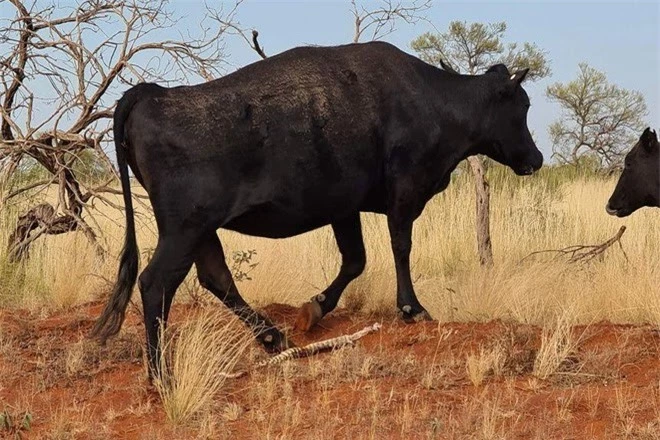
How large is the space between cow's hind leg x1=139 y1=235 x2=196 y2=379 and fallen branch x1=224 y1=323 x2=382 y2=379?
566 mm

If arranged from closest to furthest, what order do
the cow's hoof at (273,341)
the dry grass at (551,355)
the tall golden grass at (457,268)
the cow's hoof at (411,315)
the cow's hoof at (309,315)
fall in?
the dry grass at (551,355), the cow's hoof at (273,341), the cow's hoof at (309,315), the cow's hoof at (411,315), the tall golden grass at (457,268)

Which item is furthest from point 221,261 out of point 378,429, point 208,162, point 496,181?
point 496,181

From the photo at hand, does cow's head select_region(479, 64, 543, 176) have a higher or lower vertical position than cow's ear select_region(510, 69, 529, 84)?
lower

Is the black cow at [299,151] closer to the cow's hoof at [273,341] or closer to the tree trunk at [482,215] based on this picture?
the cow's hoof at [273,341]

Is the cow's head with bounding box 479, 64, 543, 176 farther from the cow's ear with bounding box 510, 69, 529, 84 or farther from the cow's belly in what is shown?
the cow's belly

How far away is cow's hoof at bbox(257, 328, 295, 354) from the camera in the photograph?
22.8 ft

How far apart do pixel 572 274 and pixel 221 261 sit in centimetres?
416

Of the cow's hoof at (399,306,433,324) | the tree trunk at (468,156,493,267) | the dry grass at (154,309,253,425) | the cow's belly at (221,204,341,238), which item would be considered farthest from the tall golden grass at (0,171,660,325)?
the dry grass at (154,309,253,425)

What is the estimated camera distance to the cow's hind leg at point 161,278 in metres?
6.18

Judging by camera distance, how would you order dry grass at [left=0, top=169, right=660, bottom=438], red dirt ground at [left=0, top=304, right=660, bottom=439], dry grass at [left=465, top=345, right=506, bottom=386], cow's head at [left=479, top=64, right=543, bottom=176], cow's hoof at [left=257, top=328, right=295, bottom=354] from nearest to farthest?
red dirt ground at [left=0, top=304, right=660, bottom=439]
dry grass at [left=0, top=169, right=660, bottom=438]
dry grass at [left=465, top=345, right=506, bottom=386]
cow's hoof at [left=257, top=328, right=295, bottom=354]
cow's head at [left=479, top=64, right=543, bottom=176]

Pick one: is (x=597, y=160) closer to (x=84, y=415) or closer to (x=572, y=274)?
(x=572, y=274)

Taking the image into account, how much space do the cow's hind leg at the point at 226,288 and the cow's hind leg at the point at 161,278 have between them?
2.23 ft

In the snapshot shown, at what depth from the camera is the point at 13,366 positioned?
6762mm

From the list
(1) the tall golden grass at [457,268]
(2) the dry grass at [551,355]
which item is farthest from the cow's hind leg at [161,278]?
(2) the dry grass at [551,355]
